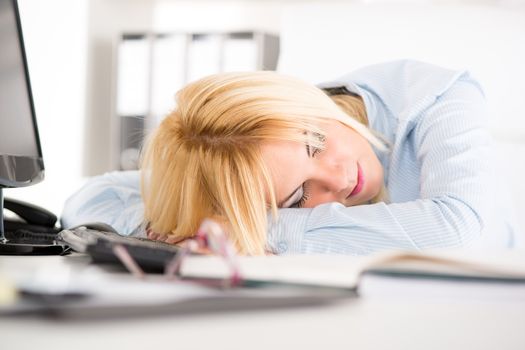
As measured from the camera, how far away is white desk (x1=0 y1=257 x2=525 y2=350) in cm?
26

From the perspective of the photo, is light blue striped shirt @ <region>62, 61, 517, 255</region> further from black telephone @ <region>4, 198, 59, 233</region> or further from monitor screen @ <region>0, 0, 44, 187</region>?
monitor screen @ <region>0, 0, 44, 187</region>

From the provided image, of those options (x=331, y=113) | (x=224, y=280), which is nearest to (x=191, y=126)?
(x=331, y=113)

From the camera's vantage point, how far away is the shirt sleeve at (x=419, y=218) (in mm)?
820

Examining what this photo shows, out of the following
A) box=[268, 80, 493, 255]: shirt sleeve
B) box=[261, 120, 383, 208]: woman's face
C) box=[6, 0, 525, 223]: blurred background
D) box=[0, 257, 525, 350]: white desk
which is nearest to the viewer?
box=[0, 257, 525, 350]: white desk

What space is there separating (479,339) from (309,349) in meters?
0.08

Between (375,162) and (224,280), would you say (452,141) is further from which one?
(224,280)

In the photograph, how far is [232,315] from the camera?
0.99ft

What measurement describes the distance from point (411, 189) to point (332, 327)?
0.91m

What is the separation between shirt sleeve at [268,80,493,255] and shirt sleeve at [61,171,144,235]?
0.37 meters

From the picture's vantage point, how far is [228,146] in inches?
37.0

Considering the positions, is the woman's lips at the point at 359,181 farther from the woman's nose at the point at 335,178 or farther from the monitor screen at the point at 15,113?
the monitor screen at the point at 15,113

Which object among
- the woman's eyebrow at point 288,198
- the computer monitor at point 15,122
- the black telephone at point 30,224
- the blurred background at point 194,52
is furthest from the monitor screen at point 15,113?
the blurred background at point 194,52

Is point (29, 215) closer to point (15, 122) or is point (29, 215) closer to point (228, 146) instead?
point (15, 122)

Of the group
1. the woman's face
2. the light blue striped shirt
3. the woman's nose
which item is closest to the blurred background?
the light blue striped shirt
